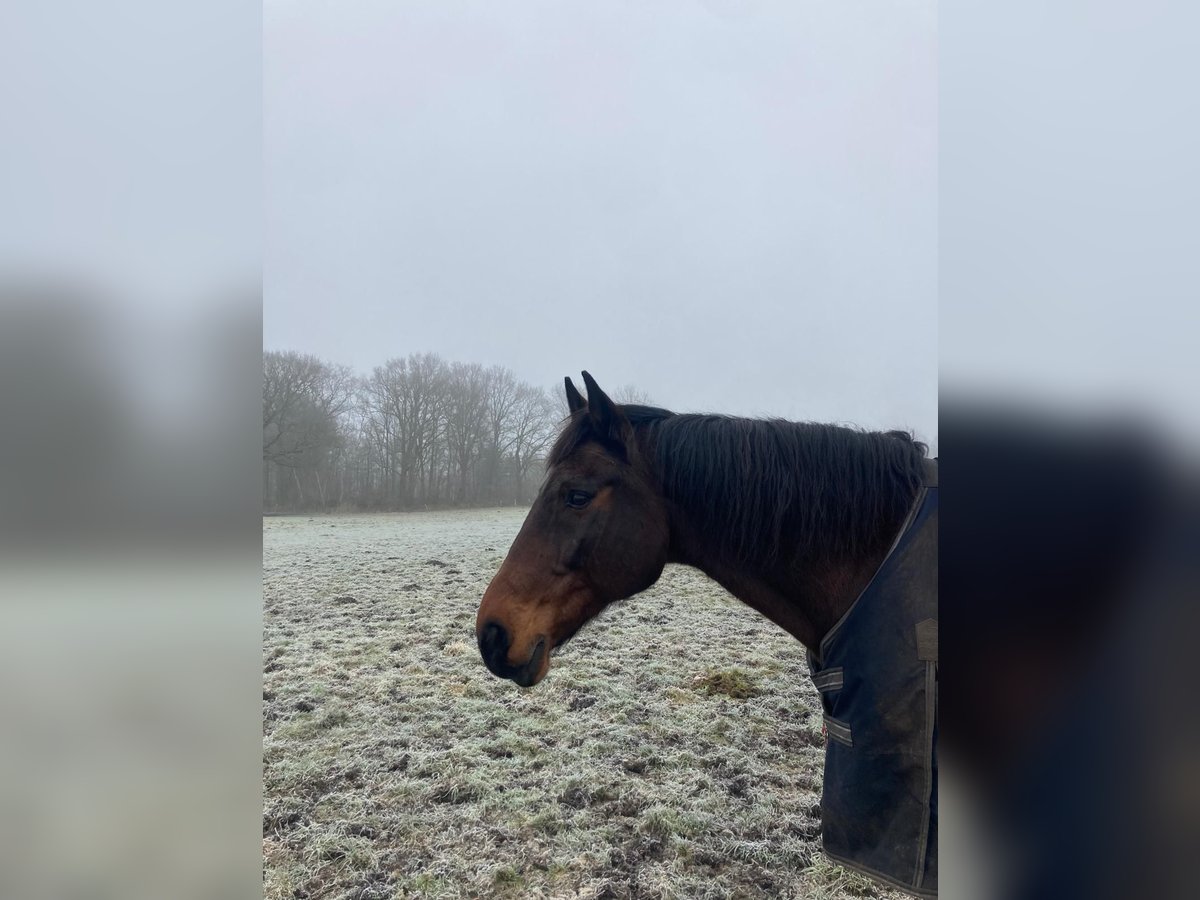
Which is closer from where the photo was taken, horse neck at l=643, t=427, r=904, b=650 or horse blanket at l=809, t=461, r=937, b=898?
horse blanket at l=809, t=461, r=937, b=898

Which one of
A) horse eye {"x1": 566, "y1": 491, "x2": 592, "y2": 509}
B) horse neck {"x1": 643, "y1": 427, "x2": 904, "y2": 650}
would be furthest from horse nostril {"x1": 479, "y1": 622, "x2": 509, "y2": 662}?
horse neck {"x1": 643, "y1": 427, "x2": 904, "y2": 650}

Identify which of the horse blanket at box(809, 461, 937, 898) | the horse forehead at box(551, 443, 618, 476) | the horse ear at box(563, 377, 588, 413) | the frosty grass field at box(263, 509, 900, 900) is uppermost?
the horse ear at box(563, 377, 588, 413)

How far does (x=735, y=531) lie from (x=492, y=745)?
75.7 inches

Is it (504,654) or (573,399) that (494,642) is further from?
(573,399)

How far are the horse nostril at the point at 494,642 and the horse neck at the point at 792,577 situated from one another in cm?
56

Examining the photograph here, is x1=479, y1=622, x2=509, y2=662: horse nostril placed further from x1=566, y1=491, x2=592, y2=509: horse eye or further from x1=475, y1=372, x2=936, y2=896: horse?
x1=566, y1=491, x2=592, y2=509: horse eye

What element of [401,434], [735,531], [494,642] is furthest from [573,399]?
[401,434]

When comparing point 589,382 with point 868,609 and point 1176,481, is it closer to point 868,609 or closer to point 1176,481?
point 868,609

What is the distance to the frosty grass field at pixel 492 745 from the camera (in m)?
2.33

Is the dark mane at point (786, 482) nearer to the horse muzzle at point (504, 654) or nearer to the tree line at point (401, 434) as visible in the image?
the horse muzzle at point (504, 654)

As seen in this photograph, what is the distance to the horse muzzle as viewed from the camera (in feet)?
5.60

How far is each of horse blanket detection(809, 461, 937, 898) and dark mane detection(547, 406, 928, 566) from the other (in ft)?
0.46

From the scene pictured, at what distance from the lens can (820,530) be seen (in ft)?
5.13

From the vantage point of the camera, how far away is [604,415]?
5.64 feet
